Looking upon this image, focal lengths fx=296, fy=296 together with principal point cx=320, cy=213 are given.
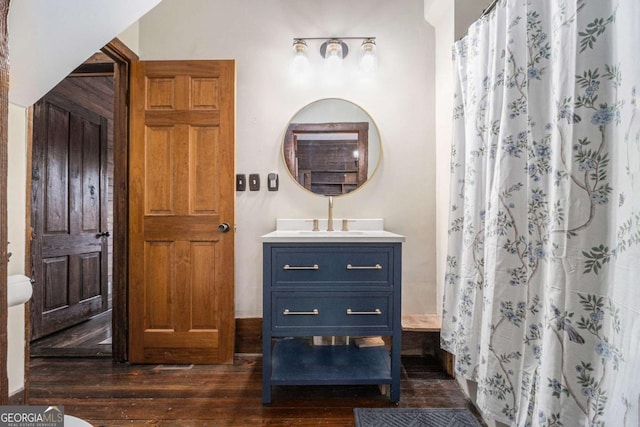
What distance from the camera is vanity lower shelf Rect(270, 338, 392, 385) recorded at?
4.93 ft

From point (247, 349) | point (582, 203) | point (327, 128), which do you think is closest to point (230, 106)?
point (327, 128)

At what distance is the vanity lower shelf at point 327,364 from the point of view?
1504mm

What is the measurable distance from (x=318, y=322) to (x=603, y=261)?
1.13 m

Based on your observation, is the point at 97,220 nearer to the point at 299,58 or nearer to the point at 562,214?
the point at 299,58

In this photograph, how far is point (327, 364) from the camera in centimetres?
162

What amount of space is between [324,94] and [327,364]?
1.75m

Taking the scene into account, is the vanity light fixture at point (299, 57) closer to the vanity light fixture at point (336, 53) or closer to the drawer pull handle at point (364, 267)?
the vanity light fixture at point (336, 53)

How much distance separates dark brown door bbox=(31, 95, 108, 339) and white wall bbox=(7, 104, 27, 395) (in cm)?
117

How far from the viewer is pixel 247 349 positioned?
2082 millimetres

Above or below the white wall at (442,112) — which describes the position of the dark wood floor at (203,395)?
below

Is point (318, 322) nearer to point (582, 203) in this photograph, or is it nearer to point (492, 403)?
point (492, 403)

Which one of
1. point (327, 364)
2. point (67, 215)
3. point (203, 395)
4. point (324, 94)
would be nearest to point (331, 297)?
point (327, 364)

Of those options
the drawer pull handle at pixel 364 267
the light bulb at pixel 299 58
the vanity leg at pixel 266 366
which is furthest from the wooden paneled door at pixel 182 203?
the drawer pull handle at pixel 364 267

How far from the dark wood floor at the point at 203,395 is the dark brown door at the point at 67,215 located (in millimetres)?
737
